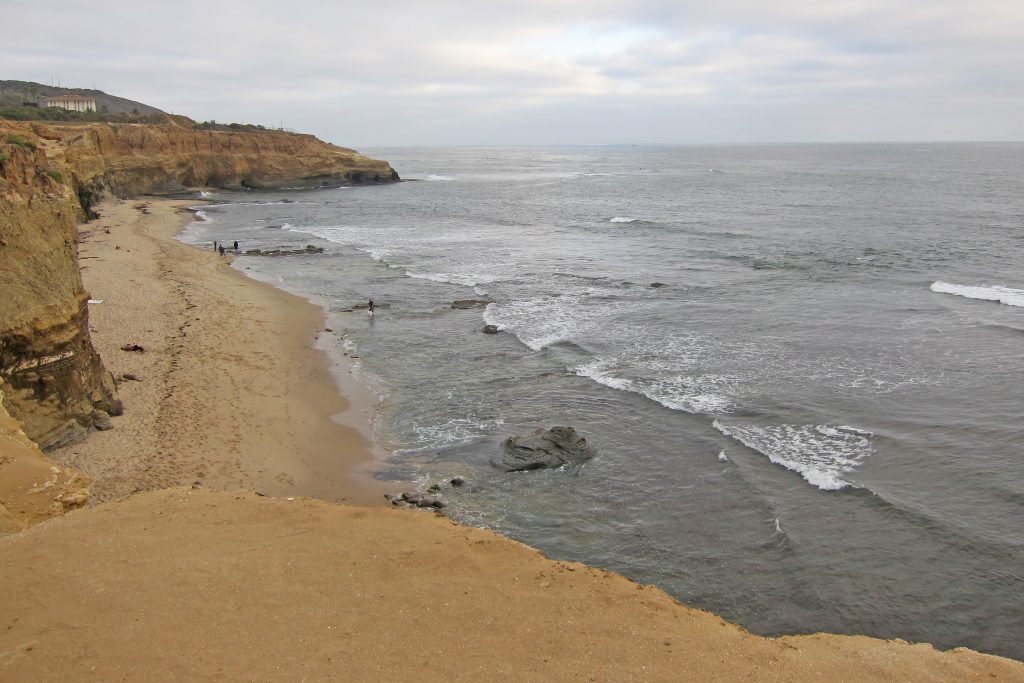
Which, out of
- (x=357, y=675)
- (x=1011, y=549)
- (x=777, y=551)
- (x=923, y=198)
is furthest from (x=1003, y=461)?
(x=923, y=198)

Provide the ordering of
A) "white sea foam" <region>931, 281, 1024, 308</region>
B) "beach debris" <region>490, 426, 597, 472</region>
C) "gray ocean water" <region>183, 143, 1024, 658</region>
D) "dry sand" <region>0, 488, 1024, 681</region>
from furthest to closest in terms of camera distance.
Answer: "white sea foam" <region>931, 281, 1024, 308</region>, "beach debris" <region>490, 426, 597, 472</region>, "gray ocean water" <region>183, 143, 1024, 658</region>, "dry sand" <region>0, 488, 1024, 681</region>

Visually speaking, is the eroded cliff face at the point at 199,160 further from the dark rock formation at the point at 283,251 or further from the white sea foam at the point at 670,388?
the white sea foam at the point at 670,388

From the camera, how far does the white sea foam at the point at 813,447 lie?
16766 mm

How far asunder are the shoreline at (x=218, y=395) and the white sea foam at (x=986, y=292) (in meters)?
29.4

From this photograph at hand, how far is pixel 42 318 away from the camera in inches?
598

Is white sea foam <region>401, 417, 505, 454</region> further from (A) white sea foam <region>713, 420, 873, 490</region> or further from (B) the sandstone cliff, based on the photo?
(B) the sandstone cliff

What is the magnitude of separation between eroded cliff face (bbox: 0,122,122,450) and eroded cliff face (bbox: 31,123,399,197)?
139 feet

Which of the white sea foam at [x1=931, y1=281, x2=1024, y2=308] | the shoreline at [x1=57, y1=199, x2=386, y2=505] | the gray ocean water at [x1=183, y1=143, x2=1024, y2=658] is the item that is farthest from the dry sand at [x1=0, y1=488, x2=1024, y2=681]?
the white sea foam at [x1=931, y1=281, x2=1024, y2=308]

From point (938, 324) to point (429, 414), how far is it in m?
21.7

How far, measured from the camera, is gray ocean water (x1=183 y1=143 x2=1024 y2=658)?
1338 cm

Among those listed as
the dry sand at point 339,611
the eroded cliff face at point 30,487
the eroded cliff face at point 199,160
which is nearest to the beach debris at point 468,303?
the dry sand at point 339,611

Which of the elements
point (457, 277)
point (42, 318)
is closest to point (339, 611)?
point (42, 318)

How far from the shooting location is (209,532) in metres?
10.7

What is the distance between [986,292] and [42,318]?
38.2 m
